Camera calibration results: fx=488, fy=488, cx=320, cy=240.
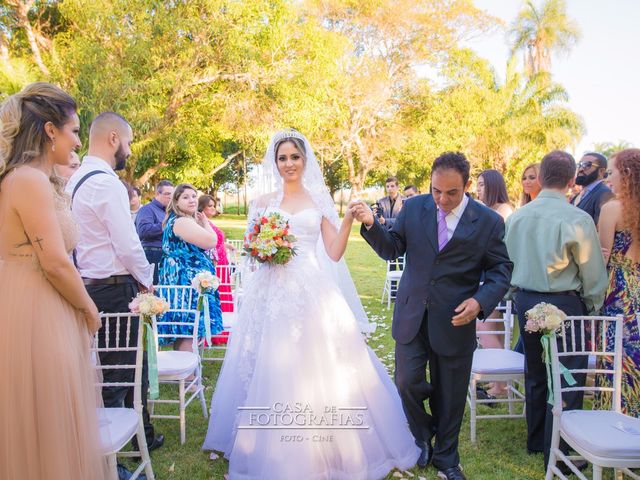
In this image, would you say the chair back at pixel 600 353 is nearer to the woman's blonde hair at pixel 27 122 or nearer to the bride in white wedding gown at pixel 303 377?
the bride in white wedding gown at pixel 303 377

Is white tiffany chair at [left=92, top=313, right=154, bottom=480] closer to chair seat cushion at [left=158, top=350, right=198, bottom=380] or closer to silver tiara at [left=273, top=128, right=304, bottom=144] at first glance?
chair seat cushion at [left=158, top=350, right=198, bottom=380]

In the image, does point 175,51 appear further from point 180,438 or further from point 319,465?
point 319,465

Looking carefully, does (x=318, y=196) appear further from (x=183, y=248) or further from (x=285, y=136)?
(x=183, y=248)

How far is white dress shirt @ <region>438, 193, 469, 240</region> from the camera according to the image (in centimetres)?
348

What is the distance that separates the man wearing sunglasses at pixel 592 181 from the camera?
537cm

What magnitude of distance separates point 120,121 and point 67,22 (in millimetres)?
16278

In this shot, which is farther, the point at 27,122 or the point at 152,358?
→ the point at 152,358

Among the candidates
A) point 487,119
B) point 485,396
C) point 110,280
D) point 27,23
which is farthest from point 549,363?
point 487,119

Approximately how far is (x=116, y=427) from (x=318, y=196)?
223 cm

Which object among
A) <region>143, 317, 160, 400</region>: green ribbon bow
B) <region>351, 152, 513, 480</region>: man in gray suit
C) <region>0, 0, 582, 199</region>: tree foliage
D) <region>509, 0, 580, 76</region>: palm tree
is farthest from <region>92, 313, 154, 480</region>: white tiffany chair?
<region>509, 0, 580, 76</region>: palm tree

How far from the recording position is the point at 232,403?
3760 mm

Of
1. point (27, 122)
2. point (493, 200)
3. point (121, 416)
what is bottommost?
point (121, 416)

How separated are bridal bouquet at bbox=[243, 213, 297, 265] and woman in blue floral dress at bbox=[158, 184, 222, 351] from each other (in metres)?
1.57

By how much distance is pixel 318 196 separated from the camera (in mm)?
4078
